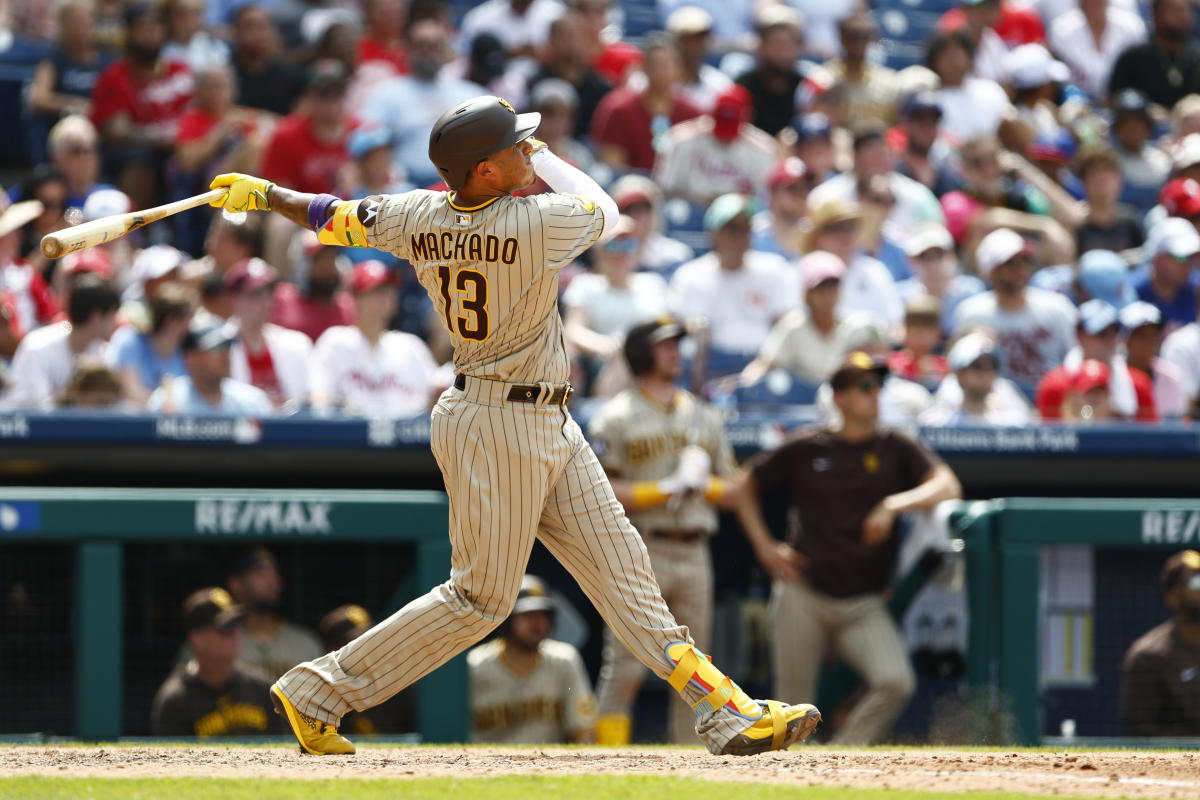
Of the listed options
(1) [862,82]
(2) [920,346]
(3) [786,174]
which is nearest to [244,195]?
(2) [920,346]

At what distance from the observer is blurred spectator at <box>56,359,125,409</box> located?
700 cm

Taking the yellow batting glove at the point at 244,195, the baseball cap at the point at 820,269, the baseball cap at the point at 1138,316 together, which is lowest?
Result: the baseball cap at the point at 1138,316

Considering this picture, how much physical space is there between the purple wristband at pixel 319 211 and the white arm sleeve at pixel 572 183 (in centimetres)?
55

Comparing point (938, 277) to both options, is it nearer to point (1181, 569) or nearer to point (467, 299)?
point (1181, 569)

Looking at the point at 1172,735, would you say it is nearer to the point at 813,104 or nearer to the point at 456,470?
the point at 456,470

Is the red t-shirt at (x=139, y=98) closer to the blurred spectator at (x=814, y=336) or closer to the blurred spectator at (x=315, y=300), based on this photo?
the blurred spectator at (x=315, y=300)

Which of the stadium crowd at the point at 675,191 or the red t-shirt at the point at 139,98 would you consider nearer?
the stadium crowd at the point at 675,191

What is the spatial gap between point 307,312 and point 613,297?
1.50 m

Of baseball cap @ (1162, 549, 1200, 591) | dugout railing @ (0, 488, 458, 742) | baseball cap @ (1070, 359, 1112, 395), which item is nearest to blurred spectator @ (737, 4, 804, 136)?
baseball cap @ (1070, 359, 1112, 395)

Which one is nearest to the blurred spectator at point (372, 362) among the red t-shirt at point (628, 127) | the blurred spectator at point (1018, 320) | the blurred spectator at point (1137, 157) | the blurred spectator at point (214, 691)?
the blurred spectator at point (214, 691)

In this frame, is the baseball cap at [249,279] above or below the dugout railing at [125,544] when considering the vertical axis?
above

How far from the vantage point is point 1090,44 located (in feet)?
39.4

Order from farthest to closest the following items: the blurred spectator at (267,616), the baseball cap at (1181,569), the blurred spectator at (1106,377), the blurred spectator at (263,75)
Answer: the blurred spectator at (263,75), the blurred spectator at (1106,377), the baseball cap at (1181,569), the blurred spectator at (267,616)

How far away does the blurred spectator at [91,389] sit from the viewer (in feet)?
23.0
